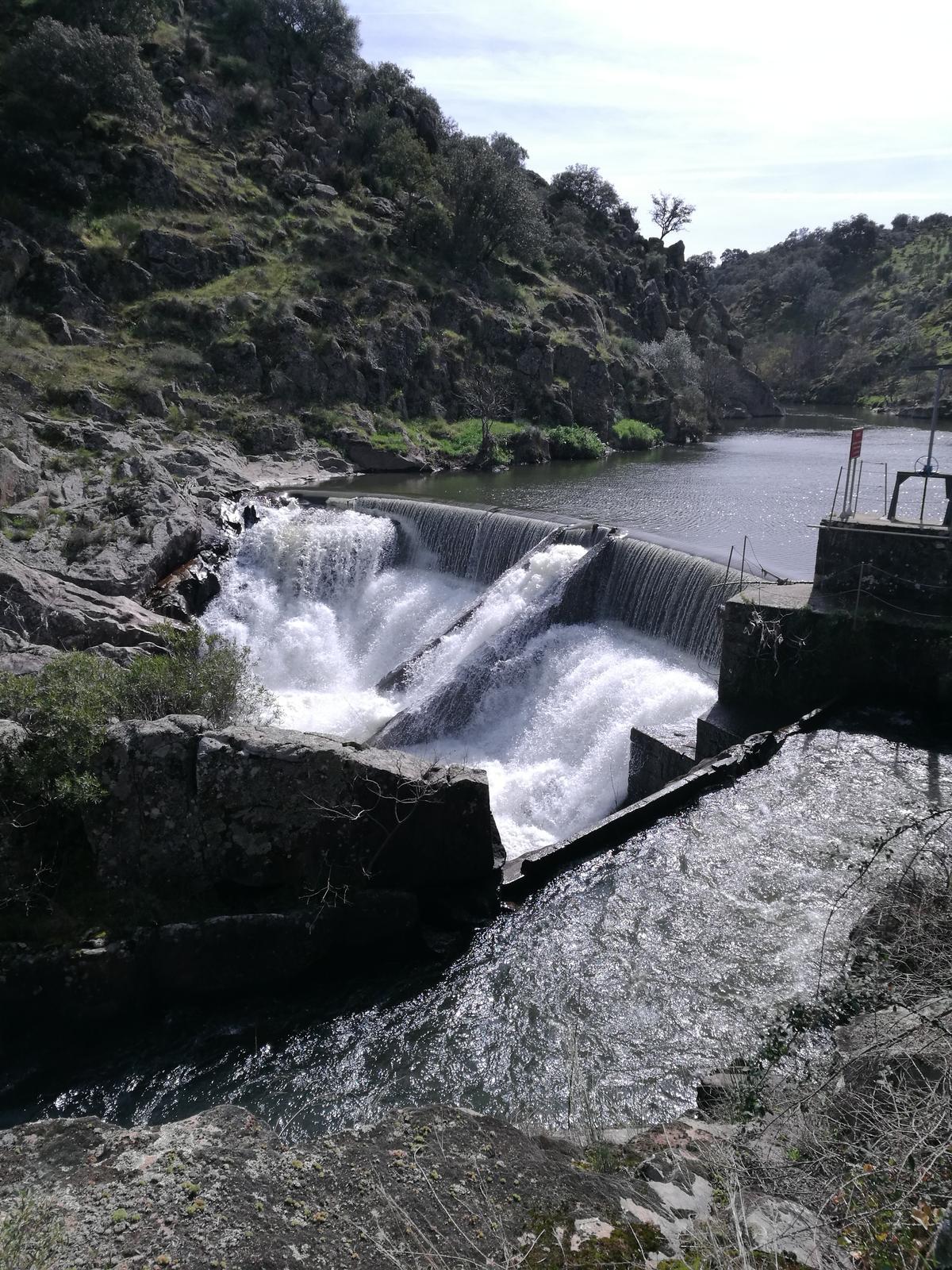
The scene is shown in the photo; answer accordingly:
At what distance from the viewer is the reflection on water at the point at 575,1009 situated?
22.2ft

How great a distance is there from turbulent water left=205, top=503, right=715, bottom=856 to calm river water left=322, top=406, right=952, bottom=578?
3303 mm

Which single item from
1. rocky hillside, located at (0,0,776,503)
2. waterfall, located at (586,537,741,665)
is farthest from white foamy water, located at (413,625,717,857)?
rocky hillside, located at (0,0,776,503)

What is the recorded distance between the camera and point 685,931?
26.7ft

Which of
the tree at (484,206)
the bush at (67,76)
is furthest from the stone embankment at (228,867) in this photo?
the tree at (484,206)

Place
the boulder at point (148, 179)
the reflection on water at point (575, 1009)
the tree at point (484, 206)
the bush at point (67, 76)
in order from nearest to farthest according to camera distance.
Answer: the reflection on water at point (575, 1009) → the bush at point (67, 76) → the boulder at point (148, 179) → the tree at point (484, 206)

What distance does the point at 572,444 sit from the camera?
114 feet

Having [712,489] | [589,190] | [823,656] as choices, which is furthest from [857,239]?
[823,656]

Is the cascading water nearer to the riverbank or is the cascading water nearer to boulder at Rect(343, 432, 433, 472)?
boulder at Rect(343, 432, 433, 472)

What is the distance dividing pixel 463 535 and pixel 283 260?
76.5 ft

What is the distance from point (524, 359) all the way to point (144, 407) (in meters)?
18.7

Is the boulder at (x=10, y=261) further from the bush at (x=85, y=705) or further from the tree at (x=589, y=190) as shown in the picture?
the tree at (x=589, y=190)

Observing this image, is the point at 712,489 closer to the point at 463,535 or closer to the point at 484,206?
the point at 463,535

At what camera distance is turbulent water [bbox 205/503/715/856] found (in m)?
13.0

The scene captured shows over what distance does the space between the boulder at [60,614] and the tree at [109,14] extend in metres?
35.0
